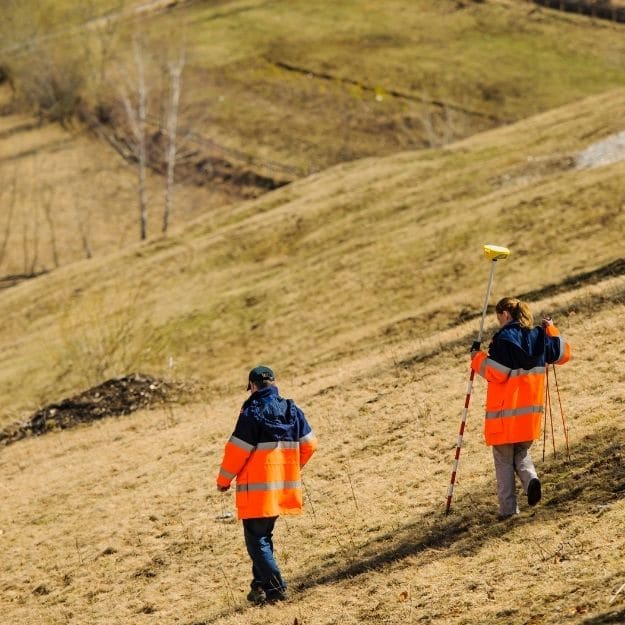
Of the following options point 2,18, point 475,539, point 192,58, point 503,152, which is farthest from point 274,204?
point 2,18

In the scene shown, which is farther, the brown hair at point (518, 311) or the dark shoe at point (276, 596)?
the dark shoe at point (276, 596)

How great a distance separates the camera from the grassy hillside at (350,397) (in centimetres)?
1253

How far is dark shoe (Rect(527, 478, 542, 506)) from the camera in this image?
41.7ft

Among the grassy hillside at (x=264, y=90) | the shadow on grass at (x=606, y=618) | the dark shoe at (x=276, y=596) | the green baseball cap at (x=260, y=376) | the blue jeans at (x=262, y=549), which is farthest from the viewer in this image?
the grassy hillside at (x=264, y=90)

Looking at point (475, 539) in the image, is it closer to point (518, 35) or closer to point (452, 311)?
point (452, 311)

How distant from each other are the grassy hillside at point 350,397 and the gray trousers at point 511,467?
1.58ft

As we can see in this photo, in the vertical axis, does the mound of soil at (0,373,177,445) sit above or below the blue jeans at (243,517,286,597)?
below

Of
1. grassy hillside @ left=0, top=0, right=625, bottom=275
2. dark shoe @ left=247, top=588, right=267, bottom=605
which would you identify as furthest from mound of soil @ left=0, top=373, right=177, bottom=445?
grassy hillside @ left=0, top=0, right=625, bottom=275

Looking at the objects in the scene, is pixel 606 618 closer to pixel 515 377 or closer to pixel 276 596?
pixel 515 377

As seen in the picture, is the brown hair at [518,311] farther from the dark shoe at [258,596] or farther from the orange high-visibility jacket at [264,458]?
the dark shoe at [258,596]

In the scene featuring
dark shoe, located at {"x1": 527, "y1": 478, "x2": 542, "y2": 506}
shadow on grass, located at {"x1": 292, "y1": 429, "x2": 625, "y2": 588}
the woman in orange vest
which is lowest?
shadow on grass, located at {"x1": 292, "y1": 429, "x2": 625, "y2": 588}

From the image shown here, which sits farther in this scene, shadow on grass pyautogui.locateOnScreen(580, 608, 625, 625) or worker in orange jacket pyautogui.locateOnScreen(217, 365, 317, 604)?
worker in orange jacket pyautogui.locateOnScreen(217, 365, 317, 604)

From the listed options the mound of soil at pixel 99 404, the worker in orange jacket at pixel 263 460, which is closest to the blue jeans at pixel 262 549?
the worker in orange jacket at pixel 263 460

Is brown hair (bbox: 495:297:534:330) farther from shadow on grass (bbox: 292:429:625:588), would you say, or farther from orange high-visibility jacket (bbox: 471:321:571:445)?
shadow on grass (bbox: 292:429:625:588)
